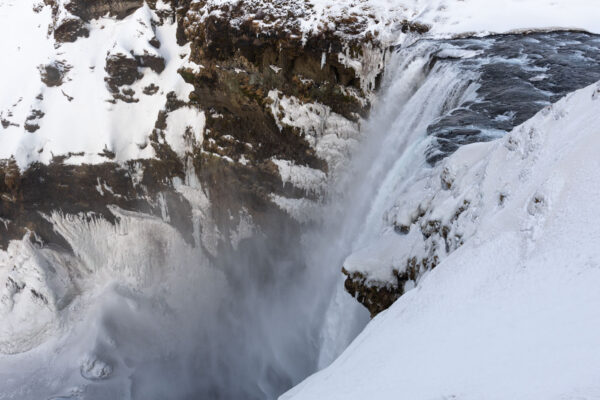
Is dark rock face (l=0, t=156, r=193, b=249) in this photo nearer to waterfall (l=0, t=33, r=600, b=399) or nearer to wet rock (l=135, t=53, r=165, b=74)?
waterfall (l=0, t=33, r=600, b=399)

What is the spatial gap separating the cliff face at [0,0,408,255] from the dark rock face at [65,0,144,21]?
0.05 metres

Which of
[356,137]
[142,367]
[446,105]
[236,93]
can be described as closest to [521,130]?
[446,105]

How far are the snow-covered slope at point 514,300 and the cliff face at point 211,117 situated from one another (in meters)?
11.1

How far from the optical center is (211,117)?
1830cm

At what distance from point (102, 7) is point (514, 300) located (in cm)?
2323

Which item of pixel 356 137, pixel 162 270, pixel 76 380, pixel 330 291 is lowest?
pixel 76 380

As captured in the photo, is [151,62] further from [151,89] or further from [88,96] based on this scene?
[88,96]

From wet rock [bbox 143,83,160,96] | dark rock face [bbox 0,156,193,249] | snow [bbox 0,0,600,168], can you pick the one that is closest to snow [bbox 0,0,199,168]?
snow [bbox 0,0,600,168]

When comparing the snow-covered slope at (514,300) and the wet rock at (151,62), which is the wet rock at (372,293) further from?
the wet rock at (151,62)

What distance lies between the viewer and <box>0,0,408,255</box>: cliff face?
638 inches

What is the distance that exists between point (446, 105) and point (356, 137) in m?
5.36

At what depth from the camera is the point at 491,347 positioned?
3504mm

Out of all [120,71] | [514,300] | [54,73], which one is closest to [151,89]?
[120,71]

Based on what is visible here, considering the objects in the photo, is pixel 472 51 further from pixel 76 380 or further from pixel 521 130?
pixel 76 380
